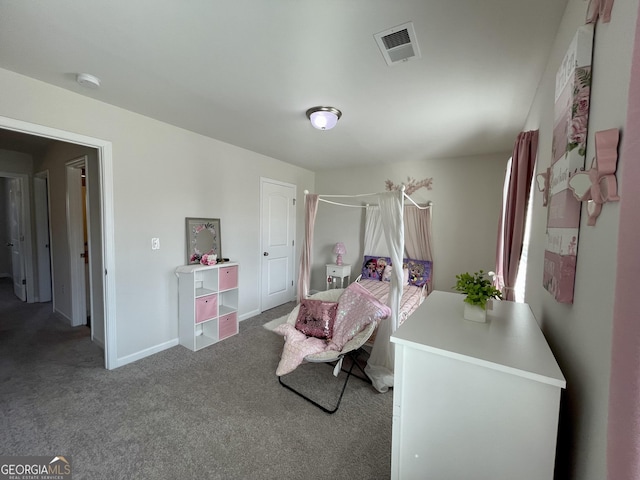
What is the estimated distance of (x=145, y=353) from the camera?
269 centimetres

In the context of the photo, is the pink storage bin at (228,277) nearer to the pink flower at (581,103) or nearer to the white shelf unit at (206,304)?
the white shelf unit at (206,304)

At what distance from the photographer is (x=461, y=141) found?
3.09 m

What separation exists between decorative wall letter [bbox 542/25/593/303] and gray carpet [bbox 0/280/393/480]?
1.46m

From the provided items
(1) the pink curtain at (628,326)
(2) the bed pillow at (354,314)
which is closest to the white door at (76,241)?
(2) the bed pillow at (354,314)

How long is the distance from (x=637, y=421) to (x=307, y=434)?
1873 mm

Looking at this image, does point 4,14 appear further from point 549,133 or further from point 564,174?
point 549,133

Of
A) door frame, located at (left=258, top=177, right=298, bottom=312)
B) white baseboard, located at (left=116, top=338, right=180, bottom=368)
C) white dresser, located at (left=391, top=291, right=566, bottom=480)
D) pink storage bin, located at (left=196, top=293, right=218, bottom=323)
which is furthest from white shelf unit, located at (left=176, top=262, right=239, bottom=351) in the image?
white dresser, located at (left=391, top=291, right=566, bottom=480)

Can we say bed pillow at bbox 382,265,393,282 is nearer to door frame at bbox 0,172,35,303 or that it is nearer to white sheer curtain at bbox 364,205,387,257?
white sheer curtain at bbox 364,205,387,257

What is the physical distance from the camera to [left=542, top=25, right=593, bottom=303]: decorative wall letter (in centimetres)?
84

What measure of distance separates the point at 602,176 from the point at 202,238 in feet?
10.9

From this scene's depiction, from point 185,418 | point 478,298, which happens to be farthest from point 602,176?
point 185,418

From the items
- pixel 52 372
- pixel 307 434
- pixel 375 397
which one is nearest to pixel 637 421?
pixel 307 434

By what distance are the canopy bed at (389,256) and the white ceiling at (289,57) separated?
88 cm

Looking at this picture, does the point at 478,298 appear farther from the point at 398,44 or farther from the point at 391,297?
the point at 398,44
